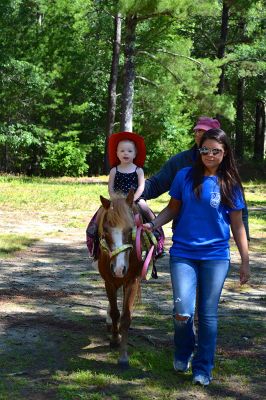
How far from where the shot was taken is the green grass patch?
33.0 ft

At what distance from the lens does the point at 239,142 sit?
3747cm

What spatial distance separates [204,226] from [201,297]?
52 cm

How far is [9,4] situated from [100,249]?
82.9 ft

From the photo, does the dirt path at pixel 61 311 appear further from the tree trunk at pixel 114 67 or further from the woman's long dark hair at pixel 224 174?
the tree trunk at pixel 114 67

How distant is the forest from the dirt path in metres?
15.8

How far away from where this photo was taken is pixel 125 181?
5508 mm

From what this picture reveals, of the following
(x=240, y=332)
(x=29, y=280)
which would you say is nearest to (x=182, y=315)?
(x=240, y=332)

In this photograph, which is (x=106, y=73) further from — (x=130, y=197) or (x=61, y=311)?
(x=130, y=197)

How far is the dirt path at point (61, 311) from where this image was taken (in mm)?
4880

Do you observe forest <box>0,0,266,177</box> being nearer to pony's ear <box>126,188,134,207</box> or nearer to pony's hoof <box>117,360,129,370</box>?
pony's ear <box>126,188,134,207</box>

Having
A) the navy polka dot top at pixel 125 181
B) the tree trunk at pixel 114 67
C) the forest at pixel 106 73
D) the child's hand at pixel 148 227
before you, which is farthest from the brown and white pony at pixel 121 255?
the tree trunk at pixel 114 67

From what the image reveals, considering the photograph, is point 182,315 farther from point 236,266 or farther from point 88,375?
point 236,266

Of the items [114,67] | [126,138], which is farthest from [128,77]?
[126,138]

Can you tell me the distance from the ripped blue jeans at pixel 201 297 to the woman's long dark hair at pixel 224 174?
47cm
